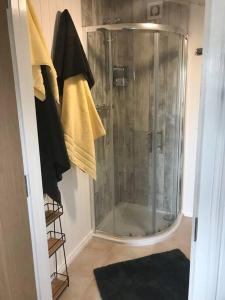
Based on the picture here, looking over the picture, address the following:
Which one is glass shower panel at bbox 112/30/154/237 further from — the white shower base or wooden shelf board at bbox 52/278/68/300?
wooden shelf board at bbox 52/278/68/300

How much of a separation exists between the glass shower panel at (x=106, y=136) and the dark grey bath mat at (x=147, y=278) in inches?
22.6

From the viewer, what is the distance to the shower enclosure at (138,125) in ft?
8.45

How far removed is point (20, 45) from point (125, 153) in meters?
1.96

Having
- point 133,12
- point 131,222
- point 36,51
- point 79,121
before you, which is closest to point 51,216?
point 79,121

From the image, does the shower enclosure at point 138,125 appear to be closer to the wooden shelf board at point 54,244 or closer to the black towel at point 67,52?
the black towel at point 67,52

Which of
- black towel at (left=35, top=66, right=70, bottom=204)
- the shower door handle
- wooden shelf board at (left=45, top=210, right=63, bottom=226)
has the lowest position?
wooden shelf board at (left=45, top=210, right=63, bottom=226)

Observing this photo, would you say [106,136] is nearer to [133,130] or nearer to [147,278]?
[133,130]

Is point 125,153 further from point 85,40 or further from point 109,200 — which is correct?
point 85,40

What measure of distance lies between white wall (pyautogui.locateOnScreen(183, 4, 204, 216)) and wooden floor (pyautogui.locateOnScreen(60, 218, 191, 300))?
1.66 feet

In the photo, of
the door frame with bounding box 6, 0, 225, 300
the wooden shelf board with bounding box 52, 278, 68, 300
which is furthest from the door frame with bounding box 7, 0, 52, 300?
the wooden shelf board with bounding box 52, 278, 68, 300

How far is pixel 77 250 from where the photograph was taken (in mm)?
2520

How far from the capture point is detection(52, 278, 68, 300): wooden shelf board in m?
1.96

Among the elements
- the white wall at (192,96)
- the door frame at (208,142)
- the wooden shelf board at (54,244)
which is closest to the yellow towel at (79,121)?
the wooden shelf board at (54,244)

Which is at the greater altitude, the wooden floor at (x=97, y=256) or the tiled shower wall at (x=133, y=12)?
the tiled shower wall at (x=133, y=12)
